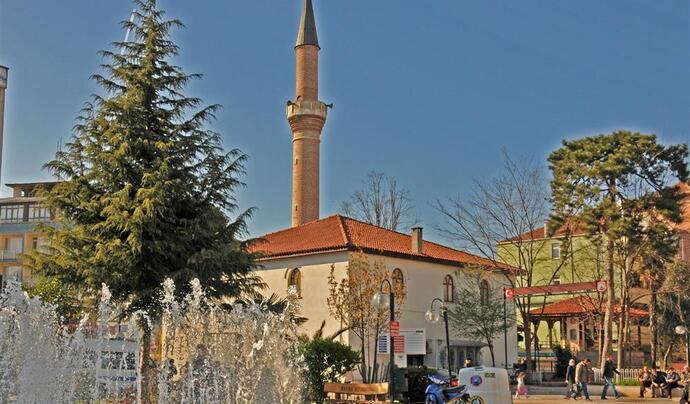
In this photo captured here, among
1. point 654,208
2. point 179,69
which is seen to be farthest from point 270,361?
point 654,208

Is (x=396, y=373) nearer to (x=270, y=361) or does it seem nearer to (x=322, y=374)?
(x=322, y=374)

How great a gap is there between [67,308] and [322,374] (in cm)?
709

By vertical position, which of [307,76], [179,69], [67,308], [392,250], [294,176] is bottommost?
[67,308]

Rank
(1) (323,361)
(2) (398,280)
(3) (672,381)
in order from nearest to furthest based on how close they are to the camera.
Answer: (1) (323,361)
(3) (672,381)
(2) (398,280)

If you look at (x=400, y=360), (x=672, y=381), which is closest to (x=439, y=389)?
(x=400, y=360)

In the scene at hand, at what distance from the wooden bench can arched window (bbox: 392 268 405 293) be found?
14.9 m

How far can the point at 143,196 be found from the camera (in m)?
18.6

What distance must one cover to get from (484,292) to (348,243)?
827cm

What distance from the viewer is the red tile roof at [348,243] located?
3525 centimetres

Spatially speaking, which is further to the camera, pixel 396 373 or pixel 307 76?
pixel 307 76

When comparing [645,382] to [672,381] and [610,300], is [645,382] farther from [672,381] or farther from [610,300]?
[610,300]

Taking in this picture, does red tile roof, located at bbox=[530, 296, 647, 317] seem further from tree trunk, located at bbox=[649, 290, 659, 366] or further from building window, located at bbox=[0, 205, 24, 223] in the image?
building window, located at bbox=[0, 205, 24, 223]

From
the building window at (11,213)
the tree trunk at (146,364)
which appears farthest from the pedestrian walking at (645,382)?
the building window at (11,213)

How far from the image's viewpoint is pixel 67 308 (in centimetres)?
1970
